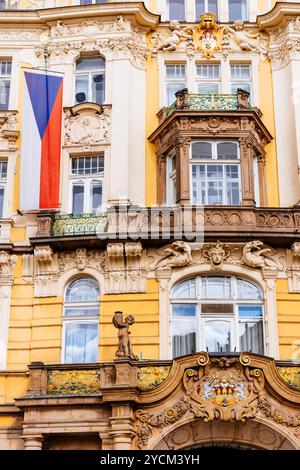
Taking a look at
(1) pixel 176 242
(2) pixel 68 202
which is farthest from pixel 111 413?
(2) pixel 68 202

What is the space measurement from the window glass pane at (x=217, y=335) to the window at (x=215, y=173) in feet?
13.6

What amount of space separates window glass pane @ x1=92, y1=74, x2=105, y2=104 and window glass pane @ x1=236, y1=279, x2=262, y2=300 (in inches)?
340

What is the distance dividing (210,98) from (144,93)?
2503 mm

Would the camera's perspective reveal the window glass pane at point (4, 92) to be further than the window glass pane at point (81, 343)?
Yes

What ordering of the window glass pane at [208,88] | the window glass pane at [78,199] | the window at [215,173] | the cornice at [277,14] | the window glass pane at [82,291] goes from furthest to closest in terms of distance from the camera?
the window glass pane at [208,88] < the cornice at [277,14] < the window glass pane at [78,199] < the window at [215,173] < the window glass pane at [82,291]

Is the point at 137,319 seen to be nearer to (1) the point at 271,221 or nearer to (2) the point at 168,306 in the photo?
(2) the point at 168,306

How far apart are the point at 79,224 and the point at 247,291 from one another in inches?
234

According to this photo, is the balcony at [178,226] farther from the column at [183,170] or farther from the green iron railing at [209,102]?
the green iron railing at [209,102]

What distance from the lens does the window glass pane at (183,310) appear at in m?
26.8

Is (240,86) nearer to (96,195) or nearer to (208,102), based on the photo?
(208,102)

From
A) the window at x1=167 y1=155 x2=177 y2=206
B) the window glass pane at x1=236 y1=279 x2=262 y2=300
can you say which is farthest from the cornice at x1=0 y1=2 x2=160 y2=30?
the window glass pane at x1=236 y1=279 x2=262 y2=300

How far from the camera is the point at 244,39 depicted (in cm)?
3091

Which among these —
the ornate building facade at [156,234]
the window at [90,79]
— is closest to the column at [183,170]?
the ornate building facade at [156,234]

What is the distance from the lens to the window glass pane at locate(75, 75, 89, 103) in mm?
30562
